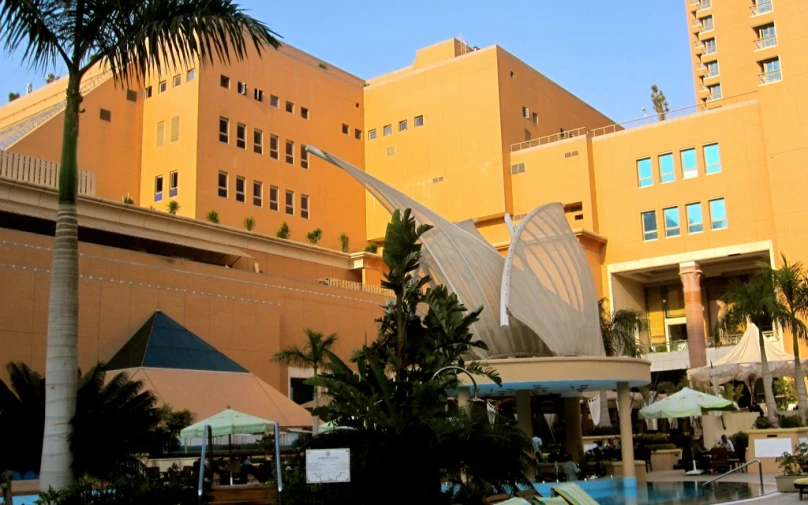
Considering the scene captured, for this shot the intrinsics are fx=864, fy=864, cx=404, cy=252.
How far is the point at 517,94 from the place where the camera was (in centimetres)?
5803

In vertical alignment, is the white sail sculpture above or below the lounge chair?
above

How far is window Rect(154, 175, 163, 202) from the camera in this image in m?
49.6

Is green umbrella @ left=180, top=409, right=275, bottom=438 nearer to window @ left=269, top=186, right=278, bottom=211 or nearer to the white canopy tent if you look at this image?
the white canopy tent

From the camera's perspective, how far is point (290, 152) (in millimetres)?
54719

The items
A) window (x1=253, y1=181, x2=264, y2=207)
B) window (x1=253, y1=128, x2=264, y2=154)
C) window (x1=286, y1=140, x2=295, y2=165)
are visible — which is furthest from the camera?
window (x1=286, y1=140, x2=295, y2=165)

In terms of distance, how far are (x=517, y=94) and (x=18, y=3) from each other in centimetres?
4670

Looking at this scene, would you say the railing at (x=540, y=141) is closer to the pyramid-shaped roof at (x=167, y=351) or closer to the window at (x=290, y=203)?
the window at (x=290, y=203)

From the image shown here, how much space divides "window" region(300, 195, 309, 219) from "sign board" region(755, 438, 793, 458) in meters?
33.5

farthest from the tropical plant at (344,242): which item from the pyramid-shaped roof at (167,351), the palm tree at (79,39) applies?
the palm tree at (79,39)

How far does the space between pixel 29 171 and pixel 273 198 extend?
20424 mm

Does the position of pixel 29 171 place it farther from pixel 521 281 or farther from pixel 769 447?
pixel 769 447

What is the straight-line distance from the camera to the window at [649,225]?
172ft

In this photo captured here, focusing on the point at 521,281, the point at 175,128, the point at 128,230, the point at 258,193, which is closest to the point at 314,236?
the point at 258,193

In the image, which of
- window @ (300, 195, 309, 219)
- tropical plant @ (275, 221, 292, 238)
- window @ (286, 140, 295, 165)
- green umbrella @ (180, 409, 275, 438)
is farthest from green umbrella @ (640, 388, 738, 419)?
window @ (286, 140, 295, 165)
